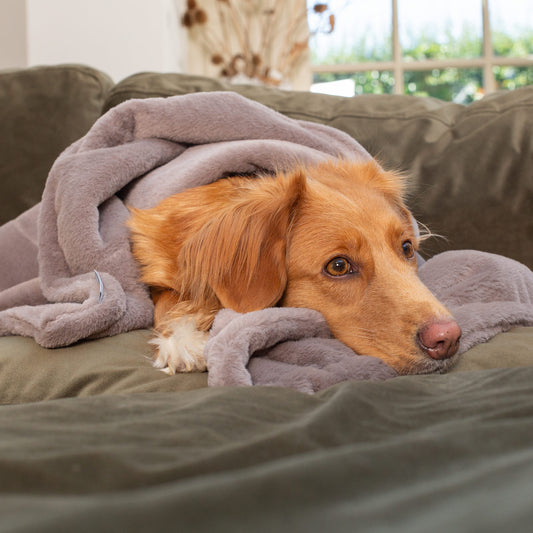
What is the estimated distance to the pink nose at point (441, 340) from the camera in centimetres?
114

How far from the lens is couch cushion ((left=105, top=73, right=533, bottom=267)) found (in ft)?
6.91

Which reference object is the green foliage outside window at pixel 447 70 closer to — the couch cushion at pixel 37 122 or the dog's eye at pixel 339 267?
the couch cushion at pixel 37 122

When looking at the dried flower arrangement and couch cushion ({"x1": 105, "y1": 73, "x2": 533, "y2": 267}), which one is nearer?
couch cushion ({"x1": 105, "y1": 73, "x2": 533, "y2": 267})

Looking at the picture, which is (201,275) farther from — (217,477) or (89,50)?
(89,50)

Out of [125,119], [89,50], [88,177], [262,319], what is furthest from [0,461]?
Result: [89,50]

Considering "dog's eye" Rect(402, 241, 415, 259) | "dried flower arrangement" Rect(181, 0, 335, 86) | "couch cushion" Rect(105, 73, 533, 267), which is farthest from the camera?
"dried flower arrangement" Rect(181, 0, 335, 86)

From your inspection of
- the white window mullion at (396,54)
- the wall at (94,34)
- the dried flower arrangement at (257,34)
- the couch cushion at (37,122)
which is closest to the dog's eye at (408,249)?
the couch cushion at (37,122)

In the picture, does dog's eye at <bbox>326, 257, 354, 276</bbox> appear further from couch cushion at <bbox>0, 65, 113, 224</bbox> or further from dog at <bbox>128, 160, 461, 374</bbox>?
couch cushion at <bbox>0, 65, 113, 224</bbox>

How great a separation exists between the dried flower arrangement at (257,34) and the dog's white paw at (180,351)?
4756 millimetres

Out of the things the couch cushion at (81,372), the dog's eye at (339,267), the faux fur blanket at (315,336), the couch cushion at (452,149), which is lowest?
the couch cushion at (81,372)

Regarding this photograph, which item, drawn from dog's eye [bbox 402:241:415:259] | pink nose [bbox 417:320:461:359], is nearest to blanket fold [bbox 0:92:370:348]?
dog's eye [bbox 402:241:415:259]

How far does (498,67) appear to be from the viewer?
19.7ft

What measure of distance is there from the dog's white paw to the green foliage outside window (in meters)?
5.23

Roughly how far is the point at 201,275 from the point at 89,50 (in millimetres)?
3561
